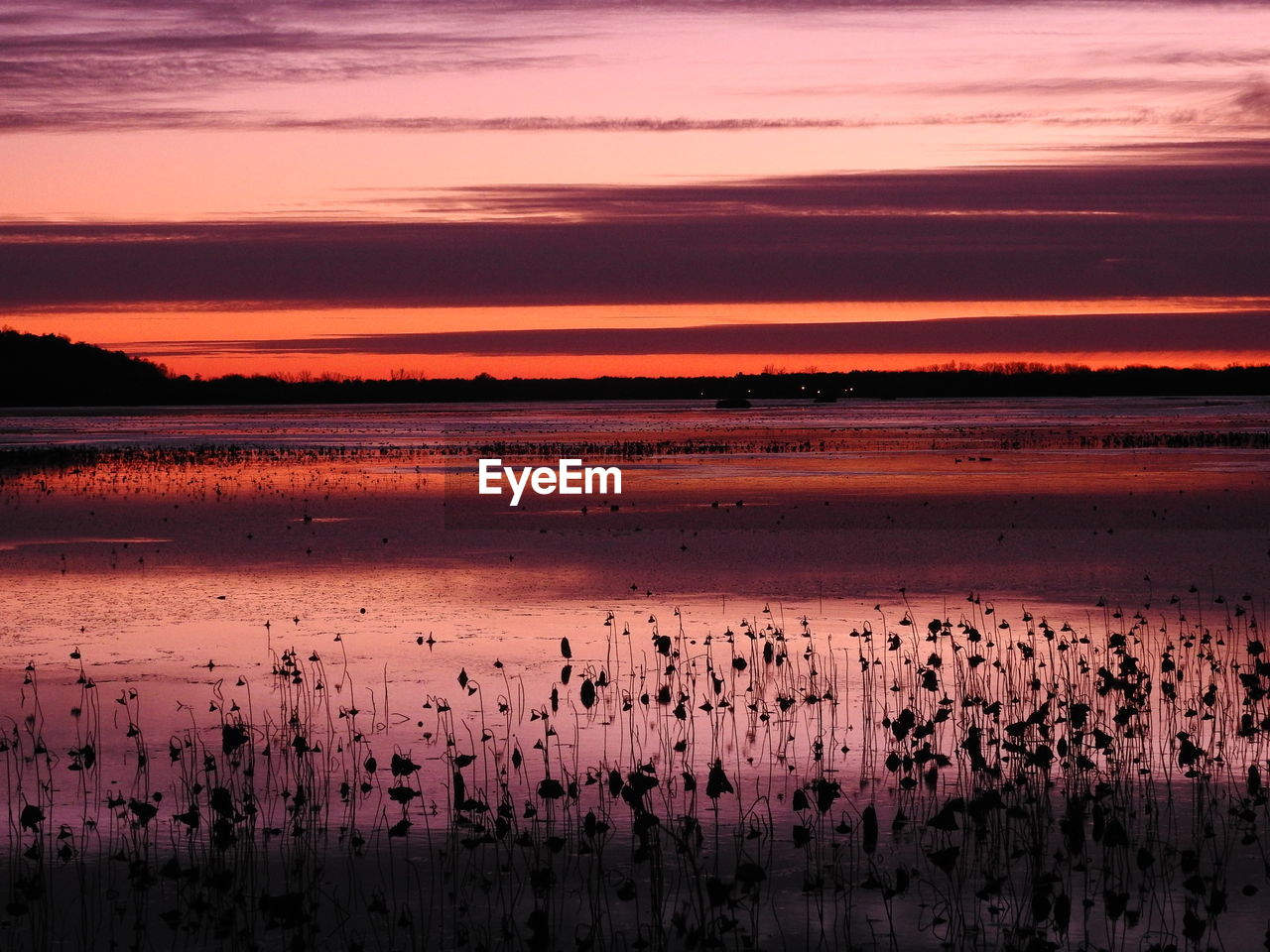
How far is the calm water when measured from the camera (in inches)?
345

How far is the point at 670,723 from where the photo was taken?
12.9 meters

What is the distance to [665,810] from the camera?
1040 cm

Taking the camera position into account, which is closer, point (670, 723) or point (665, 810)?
point (665, 810)

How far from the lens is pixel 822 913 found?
28.0 feet

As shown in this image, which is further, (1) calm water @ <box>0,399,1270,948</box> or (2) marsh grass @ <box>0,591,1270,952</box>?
(1) calm water @ <box>0,399,1270,948</box>

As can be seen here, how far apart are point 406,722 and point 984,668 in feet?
18.0

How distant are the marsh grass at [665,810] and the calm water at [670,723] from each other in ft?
0.12

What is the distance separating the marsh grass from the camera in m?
8.41

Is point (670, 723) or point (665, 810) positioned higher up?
point (670, 723)

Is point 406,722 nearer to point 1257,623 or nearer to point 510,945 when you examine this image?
point 510,945

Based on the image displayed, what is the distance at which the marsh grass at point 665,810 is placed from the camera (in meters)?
8.41

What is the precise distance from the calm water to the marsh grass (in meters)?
0.04

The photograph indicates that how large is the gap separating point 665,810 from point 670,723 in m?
2.51

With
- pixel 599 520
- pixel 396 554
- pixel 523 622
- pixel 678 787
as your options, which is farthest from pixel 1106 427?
pixel 678 787
